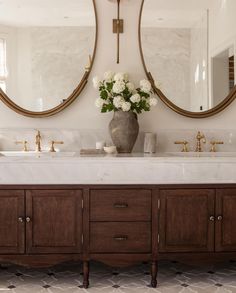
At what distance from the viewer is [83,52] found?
3.04m

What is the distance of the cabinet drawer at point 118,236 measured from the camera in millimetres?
2494

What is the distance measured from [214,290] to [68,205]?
1.03m

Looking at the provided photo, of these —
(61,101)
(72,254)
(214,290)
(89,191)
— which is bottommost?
(214,290)

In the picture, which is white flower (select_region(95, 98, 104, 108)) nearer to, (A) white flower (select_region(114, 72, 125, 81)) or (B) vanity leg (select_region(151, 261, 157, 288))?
(A) white flower (select_region(114, 72, 125, 81))

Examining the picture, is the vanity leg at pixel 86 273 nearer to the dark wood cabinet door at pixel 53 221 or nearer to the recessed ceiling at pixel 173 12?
the dark wood cabinet door at pixel 53 221

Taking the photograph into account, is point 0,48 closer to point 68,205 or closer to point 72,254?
point 68,205

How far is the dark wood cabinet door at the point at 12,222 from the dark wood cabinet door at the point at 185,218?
32.9 inches

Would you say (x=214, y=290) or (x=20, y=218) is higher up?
(x=20, y=218)

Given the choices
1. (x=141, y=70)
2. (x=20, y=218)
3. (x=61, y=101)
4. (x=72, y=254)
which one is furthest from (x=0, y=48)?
(x=72, y=254)

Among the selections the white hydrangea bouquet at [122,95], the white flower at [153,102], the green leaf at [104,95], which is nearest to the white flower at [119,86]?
the white hydrangea bouquet at [122,95]

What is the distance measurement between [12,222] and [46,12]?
1521mm

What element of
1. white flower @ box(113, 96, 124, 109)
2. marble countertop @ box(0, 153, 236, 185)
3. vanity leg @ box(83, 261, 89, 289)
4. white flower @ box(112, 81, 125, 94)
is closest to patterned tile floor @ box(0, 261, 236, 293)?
vanity leg @ box(83, 261, 89, 289)

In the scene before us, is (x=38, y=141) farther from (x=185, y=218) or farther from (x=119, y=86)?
(x=185, y=218)

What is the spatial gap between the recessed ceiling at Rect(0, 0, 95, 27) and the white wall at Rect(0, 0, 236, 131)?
0.42 ft
